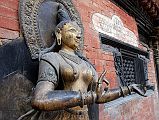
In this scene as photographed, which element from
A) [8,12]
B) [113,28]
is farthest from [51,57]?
[113,28]

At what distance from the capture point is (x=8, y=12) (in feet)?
5.67

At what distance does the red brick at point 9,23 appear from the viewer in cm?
167

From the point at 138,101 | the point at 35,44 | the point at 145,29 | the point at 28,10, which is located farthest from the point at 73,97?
the point at 145,29

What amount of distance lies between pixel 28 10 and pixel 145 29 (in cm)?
367

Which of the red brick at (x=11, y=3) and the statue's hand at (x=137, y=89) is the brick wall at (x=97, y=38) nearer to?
the red brick at (x=11, y=3)

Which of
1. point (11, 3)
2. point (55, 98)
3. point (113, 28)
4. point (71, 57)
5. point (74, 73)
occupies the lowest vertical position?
point (55, 98)

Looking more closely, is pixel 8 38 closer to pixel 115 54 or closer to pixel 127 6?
pixel 115 54

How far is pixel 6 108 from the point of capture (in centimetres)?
159

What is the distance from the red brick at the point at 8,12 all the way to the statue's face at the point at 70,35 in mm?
346

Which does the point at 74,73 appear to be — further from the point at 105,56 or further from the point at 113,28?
the point at 113,28

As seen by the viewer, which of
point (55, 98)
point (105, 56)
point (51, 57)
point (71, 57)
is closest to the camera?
point (55, 98)

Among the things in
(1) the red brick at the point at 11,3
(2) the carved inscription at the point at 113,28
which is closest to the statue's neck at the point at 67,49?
(1) the red brick at the point at 11,3

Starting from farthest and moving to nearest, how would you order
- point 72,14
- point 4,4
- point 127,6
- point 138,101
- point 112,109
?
1. point 127,6
2. point 138,101
3. point 112,109
4. point 72,14
5. point 4,4

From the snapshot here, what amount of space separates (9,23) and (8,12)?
0.08 meters
